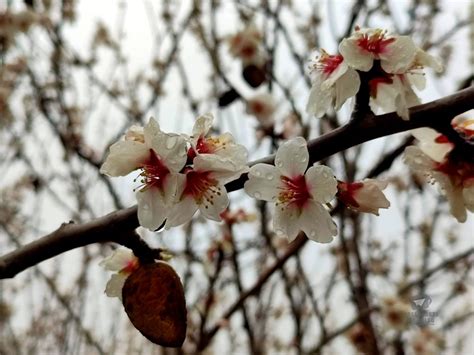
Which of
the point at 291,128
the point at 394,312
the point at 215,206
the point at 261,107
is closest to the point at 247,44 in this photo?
the point at 261,107

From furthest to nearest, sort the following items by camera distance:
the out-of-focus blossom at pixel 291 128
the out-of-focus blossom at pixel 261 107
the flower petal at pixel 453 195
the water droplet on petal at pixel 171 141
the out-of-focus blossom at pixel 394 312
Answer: the out-of-focus blossom at pixel 394 312 → the out-of-focus blossom at pixel 261 107 → the out-of-focus blossom at pixel 291 128 → the flower petal at pixel 453 195 → the water droplet on petal at pixel 171 141

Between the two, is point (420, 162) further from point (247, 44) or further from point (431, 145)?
point (247, 44)

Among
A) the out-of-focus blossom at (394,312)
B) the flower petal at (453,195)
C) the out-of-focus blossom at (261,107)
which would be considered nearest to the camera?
the flower petal at (453,195)

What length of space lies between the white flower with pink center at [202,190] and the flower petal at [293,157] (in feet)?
0.14

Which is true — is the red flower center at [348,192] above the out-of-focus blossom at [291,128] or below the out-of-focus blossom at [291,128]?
above

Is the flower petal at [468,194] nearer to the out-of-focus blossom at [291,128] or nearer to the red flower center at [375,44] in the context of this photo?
the red flower center at [375,44]

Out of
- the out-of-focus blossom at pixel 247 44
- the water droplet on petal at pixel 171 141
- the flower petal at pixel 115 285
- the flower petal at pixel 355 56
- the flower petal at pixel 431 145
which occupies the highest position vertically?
the water droplet on petal at pixel 171 141

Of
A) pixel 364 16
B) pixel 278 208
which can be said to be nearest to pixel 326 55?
pixel 278 208

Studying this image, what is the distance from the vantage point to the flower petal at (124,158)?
57 centimetres

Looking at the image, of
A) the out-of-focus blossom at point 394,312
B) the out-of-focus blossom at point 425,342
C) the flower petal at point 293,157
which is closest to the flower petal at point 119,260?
the flower petal at point 293,157

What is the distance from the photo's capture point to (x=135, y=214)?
54cm

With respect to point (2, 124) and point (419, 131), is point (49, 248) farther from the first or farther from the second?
point (2, 124)

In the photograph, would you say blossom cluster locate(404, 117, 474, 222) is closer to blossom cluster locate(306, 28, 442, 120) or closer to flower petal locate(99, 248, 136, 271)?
blossom cluster locate(306, 28, 442, 120)

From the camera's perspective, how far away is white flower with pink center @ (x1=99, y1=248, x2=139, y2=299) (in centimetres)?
67
